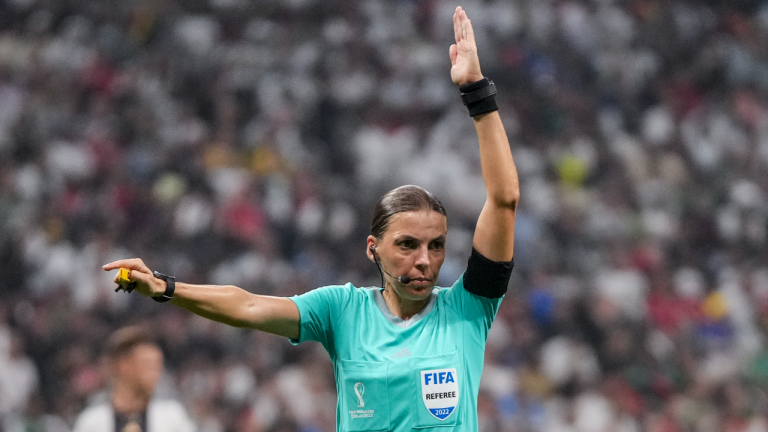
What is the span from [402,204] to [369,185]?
853 cm

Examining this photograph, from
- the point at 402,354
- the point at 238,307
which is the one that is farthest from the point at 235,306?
the point at 402,354

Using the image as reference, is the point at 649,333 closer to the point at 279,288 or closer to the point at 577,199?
the point at 577,199

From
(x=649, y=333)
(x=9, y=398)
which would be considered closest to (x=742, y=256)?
(x=649, y=333)

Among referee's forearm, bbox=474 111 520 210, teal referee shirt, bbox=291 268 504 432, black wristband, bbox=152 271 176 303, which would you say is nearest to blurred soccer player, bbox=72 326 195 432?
teal referee shirt, bbox=291 268 504 432

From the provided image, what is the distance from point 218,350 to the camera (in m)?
9.87

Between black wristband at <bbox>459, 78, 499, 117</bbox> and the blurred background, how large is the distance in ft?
20.4

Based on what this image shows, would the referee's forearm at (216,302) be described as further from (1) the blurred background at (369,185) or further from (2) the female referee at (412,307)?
(1) the blurred background at (369,185)

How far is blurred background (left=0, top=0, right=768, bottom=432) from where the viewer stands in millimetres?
9859

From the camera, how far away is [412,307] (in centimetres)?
355

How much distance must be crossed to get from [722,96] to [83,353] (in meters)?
10.3

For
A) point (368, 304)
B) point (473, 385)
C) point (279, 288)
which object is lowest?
point (473, 385)

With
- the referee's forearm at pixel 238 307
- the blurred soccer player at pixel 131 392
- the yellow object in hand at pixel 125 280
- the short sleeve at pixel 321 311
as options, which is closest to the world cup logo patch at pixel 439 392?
the short sleeve at pixel 321 311

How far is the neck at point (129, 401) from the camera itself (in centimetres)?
548

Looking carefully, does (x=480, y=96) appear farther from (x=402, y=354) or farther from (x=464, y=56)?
(x=402, y=354)
